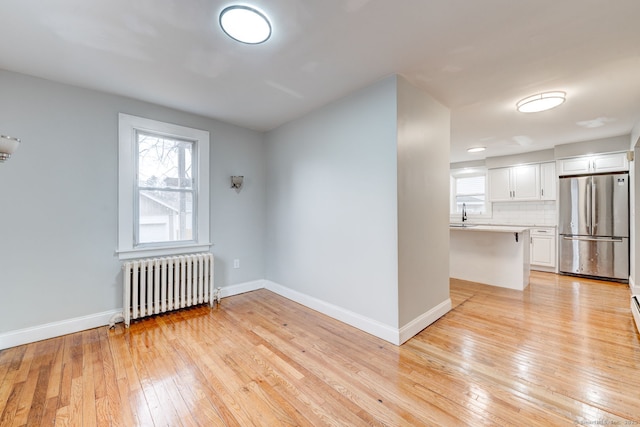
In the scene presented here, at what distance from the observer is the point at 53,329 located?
2.55 meters

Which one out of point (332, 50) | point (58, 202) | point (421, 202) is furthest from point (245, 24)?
point (58, 202)

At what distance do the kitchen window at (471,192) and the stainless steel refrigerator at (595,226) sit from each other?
1.52 m

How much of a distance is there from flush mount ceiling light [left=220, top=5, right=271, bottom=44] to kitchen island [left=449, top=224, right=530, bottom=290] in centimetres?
397

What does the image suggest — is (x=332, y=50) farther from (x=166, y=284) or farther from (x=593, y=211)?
(x=593, y=211)

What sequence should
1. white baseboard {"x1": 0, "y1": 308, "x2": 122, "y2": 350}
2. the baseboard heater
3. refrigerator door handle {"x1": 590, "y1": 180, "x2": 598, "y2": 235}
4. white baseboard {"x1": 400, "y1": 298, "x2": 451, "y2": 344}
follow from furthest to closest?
refrigerator door handle {"x1": 590, "y1": 180, "x2": 598, "y2": 235} → the baseboard heater → white baseboard {"x1": 400, "y1": 298, "x2": 451, "y2": 344} → white baseboard {"x1": 0, "y1": 308, "x2": 122, "y2": 350}

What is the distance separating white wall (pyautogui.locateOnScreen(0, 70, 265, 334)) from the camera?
2.40 meters

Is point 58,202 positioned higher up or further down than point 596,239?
higher up

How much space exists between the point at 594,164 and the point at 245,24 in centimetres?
608

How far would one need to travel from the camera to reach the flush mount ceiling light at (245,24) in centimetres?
166

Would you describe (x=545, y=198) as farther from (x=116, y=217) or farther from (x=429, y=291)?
(x=116, y=217)

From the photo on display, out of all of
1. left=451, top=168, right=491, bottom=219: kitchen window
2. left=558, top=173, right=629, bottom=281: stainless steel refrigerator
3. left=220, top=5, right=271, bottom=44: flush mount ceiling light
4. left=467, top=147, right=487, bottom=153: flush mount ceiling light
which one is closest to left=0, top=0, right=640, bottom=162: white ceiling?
left=220, top=5, right=271, bottom=44: flush mount ceiling light

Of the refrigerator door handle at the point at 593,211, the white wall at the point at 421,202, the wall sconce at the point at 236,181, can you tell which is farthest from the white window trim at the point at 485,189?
the wall sconce at the point at 236,181

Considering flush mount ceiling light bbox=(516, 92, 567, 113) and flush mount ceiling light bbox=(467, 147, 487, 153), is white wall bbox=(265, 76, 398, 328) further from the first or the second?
flush mount ceiling light bbox=(467, 147, 487, 153)

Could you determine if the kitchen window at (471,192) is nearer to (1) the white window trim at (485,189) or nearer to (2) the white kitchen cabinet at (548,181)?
(1) the white window trim at (485,189)
